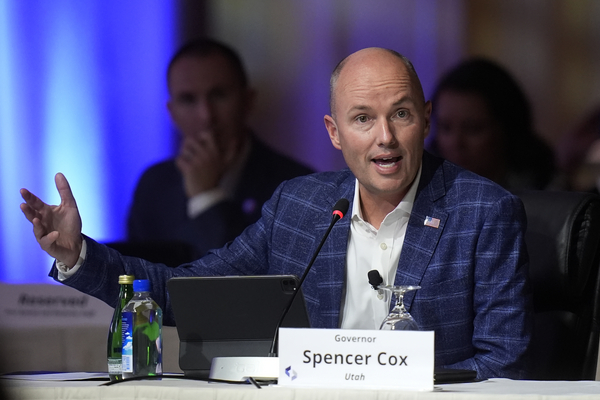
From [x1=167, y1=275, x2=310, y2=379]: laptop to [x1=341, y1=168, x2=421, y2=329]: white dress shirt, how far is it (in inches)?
22.8

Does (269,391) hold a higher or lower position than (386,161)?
lower

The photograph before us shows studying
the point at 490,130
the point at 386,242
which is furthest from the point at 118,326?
the point at 490,130

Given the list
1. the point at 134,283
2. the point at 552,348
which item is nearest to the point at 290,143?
the point at 552,348

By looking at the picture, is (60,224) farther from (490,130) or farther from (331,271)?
(490,130)

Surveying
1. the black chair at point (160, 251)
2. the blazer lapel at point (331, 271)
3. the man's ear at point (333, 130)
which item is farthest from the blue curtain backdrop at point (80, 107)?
the blazer lapel at point (331, 271)

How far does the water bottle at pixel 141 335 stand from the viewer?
1.48m

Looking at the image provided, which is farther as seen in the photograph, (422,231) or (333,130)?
(333,130)

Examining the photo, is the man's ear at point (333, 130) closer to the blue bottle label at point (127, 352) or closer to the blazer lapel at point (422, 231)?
the blazer lapel at point (422, 231)

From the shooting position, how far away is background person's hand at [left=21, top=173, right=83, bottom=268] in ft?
5.70

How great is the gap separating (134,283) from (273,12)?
2011 millimetres

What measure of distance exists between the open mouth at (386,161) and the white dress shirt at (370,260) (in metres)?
0.12

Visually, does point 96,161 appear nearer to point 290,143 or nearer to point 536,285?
point 290,143

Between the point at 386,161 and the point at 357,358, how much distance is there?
937 millimetres

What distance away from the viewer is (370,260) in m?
2.08
